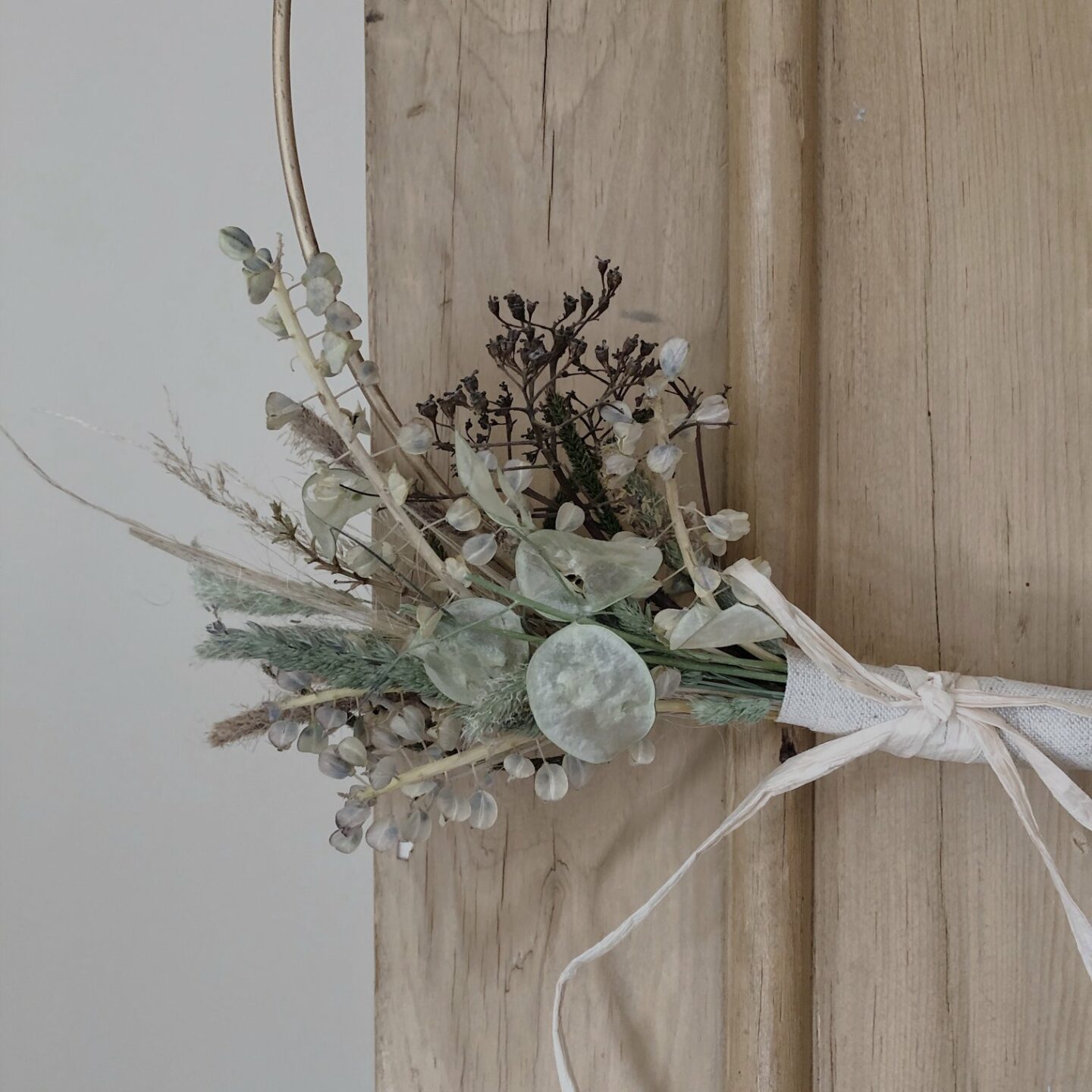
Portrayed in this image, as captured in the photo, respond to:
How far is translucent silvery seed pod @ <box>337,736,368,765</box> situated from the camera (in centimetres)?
48

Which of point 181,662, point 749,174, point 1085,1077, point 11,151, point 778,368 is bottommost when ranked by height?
point 1085,1077

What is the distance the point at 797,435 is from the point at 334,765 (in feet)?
0.97

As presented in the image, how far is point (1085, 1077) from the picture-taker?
0.53m

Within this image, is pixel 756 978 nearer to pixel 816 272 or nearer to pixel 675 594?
pixel 675 594

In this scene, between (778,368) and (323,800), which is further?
(323,800)

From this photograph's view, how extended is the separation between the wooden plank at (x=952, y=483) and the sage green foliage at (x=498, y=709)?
7.7 inches

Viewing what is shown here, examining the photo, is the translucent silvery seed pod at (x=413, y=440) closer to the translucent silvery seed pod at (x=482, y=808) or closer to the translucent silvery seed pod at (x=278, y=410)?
the translucent silvery seed pod at (x=278, y=410)

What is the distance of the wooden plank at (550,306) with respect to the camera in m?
0.57

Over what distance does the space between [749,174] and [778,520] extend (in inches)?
7.4

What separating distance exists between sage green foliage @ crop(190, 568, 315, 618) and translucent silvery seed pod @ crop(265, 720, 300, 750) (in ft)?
0.18

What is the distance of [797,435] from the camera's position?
540 millimetres

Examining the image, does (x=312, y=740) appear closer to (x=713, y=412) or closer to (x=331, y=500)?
(x=331, y=500)

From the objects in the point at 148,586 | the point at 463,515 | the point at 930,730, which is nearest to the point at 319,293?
the point at 463,515

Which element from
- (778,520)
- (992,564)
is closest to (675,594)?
(778,520)
